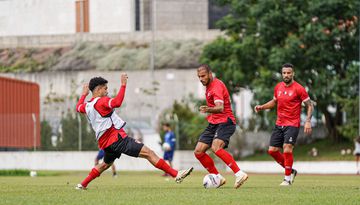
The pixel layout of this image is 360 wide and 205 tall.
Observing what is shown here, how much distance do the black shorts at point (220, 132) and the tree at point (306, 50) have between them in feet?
89.9

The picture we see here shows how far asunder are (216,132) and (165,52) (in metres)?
51.9

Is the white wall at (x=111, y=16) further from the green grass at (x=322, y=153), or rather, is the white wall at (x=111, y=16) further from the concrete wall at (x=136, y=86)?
the green grass at (x=322, y=153)

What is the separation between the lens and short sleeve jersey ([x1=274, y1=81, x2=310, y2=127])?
856 inches

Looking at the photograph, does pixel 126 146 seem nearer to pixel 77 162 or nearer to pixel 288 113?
pixel 288 113

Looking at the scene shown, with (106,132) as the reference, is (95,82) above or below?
above

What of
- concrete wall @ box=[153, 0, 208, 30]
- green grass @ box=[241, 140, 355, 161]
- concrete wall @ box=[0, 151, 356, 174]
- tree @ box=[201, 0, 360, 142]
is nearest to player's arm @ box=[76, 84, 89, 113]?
green grass @ box=[241, 140, 355, 161]

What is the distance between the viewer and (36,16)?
182 feet

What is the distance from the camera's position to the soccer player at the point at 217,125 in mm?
19125

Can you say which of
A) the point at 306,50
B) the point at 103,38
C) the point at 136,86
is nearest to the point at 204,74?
the point at 306,50

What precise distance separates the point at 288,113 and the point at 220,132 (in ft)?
8.64

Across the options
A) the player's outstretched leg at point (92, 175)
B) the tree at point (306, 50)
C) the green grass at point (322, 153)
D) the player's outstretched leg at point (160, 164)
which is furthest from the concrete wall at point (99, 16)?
the player's outstretched leg at point (160, 164)

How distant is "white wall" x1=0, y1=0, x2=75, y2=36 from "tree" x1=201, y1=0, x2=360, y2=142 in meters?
8.40

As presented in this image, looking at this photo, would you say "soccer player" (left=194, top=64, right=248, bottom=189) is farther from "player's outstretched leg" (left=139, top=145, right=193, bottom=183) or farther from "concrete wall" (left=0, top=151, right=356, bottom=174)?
"concrete wall" (left=0, top=151, right=356, bottom=174)

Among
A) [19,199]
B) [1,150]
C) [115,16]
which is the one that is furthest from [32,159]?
[19,199]
